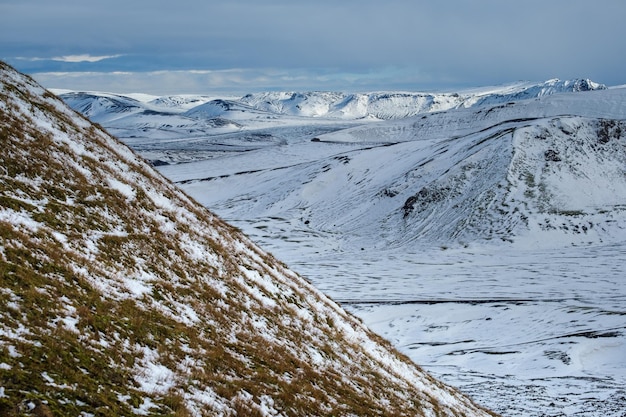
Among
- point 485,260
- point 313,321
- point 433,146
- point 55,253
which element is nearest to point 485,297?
point 485,260

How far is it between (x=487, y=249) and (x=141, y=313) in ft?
379

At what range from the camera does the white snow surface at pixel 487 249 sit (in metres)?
60.4

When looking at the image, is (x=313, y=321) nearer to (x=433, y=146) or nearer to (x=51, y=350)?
(x=51, y=350)

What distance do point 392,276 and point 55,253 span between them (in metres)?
92.3

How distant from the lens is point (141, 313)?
16953 mm

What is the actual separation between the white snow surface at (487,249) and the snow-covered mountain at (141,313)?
77.4 ft

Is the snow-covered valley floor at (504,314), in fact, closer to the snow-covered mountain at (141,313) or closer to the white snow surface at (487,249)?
the white snow surface at (487,249)

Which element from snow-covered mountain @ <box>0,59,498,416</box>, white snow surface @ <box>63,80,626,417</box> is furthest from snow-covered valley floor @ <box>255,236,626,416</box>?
snow-covered mountain @ <box>0,59,498,416</box>

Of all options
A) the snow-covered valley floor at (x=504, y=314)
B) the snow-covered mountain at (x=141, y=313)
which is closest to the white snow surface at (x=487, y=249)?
the snow-covered valley floor at (x=504, y=314)

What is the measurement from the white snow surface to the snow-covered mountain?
2360cm

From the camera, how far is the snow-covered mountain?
12.5 m

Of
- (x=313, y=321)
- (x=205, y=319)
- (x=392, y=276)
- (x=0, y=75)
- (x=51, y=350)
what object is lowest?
(x=392, y=276)

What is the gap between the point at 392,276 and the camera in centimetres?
10619

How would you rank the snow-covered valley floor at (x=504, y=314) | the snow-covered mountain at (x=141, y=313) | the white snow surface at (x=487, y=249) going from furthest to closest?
1. the white snow surface at (x=487, y=249)
2. the snow-covered valley floor at (x=504, y=314)
3. the snow-covered mountain at (x=141, y=313)
